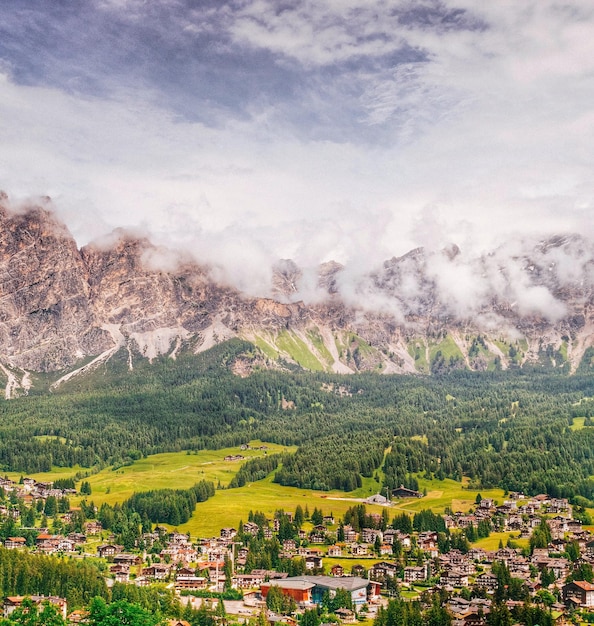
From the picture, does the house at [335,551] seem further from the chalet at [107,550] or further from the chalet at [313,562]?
the chalet at [107,550]

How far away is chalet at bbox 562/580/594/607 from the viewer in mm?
133000

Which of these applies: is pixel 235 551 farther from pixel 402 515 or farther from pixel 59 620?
pixel 59 620

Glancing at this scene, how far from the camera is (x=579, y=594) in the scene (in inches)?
5271

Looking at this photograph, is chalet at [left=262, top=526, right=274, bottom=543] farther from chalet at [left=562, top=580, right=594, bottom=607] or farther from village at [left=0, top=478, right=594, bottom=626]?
chalet at [left=562, top=580, right=594, bottom=607]

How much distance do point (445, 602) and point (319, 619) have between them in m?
20.0

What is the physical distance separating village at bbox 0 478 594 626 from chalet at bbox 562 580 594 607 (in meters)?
0.16

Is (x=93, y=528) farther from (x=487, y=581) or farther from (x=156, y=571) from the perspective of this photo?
(x=487, y=581)

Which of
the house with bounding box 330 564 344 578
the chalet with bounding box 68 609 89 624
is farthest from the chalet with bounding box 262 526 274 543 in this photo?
the chalet with bounding box 68 609 89 624

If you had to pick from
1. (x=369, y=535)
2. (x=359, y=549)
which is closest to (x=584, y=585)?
(x=359, y=549)

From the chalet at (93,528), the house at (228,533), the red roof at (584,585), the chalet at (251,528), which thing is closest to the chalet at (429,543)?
the red roof at (584,585)

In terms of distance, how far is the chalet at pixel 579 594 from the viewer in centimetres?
13300

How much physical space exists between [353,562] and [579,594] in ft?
153

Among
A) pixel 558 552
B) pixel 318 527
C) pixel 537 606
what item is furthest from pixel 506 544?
pixel 537 606

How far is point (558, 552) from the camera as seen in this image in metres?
164
